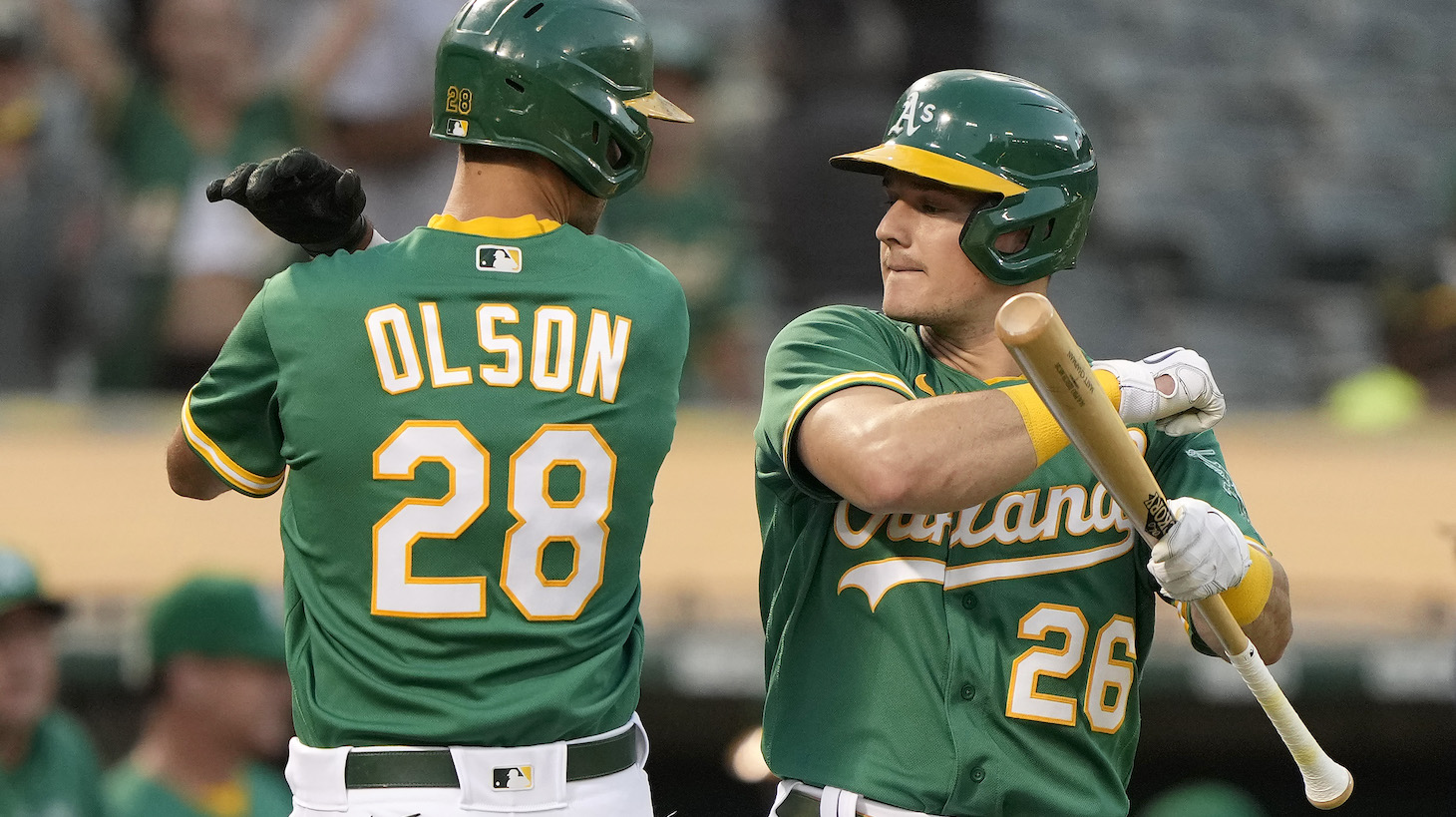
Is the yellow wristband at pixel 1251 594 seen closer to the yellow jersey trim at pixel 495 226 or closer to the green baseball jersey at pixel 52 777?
the yellow jersey trim at pixel 495 226

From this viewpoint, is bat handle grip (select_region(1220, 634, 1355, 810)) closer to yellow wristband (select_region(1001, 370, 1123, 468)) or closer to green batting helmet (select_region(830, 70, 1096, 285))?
yellow wristband (select_region(1001, 370, 1123, 468))

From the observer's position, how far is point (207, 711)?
13.8ft

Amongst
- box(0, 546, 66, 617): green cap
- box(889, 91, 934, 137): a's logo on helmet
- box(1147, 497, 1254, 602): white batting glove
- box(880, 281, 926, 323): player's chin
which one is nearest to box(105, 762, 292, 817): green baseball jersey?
box(0, 546, 66, 617): green cap

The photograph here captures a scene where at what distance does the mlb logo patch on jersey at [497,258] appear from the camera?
7.50ft

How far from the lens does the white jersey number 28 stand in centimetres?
221

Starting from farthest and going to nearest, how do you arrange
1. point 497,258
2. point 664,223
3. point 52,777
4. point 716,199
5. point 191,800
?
point 716,199
point 664,223
point 191,800
point 52,777
point 497,258

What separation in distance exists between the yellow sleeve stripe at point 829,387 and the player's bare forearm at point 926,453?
0.16ft

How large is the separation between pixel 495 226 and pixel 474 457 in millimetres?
322

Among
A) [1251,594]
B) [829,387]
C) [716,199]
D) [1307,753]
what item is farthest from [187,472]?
[716,199]

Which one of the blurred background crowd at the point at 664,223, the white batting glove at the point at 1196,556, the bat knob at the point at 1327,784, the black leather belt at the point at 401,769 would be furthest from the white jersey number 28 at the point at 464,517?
the blurred background crowd at the point at 664,223

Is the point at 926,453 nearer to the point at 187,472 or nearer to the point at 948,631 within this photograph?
the point at 948,631

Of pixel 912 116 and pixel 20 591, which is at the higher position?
pixel 912 116

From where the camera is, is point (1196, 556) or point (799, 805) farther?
point (799, 805)

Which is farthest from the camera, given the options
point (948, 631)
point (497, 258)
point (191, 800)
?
point (191, 800)
